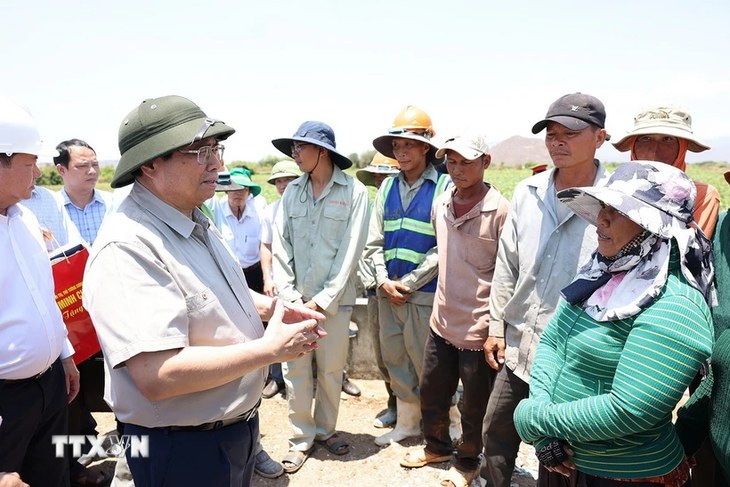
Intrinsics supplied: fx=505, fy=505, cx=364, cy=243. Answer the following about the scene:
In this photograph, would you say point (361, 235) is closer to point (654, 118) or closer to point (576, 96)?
point (576, 96)

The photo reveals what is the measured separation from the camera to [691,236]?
1.82 meters

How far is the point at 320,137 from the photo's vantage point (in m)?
4.11

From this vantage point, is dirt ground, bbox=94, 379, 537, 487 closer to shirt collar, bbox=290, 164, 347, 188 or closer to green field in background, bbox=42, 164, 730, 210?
shirt collar, bbox=290, 164, 347, 188

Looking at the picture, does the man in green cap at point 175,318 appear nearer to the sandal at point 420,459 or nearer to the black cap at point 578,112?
the black cap at point 578,112

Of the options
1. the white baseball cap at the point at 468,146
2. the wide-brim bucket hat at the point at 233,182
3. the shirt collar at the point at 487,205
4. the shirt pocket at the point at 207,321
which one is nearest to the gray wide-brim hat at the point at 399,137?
the white baseball cap at the point at 468,146

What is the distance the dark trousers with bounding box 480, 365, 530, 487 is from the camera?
10.0ft

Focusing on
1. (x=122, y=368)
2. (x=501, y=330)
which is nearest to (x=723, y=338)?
(x=501, y=330)

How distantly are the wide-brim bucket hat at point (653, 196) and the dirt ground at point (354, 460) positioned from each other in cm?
255

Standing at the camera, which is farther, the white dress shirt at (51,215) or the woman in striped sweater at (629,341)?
the white dress shirt at (51,215)

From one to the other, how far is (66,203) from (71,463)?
7.70 feet

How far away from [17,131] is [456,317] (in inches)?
110

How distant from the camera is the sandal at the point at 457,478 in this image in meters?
3.65

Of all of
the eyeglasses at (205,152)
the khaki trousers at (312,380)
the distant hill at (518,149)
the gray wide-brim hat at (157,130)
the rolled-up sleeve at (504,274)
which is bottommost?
the distant hill at (518,149)
